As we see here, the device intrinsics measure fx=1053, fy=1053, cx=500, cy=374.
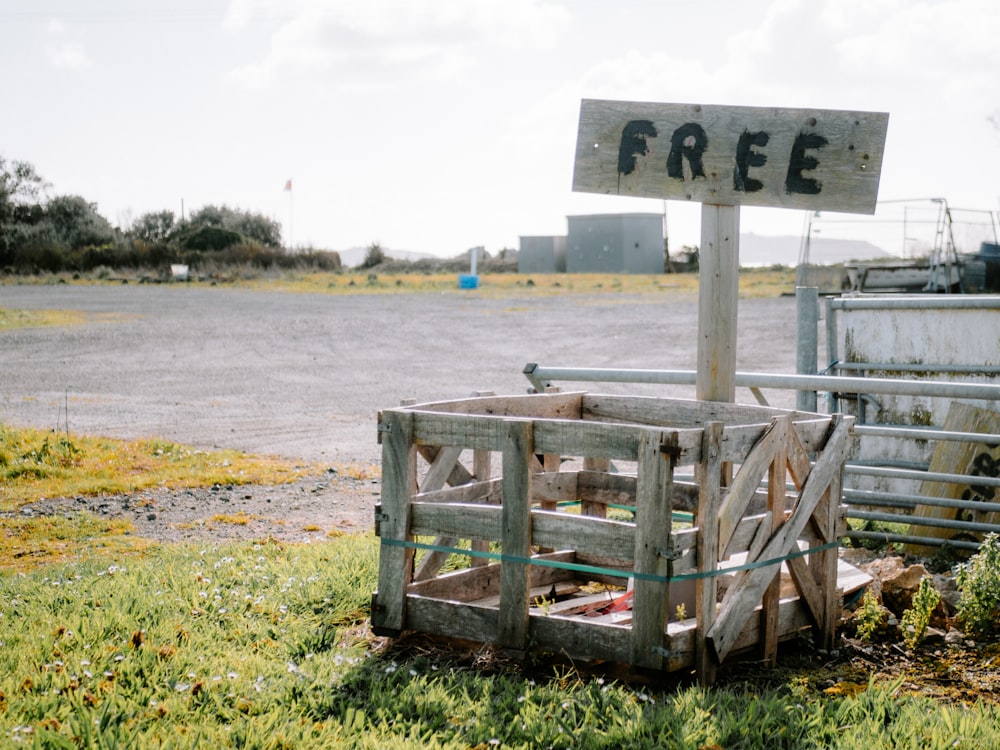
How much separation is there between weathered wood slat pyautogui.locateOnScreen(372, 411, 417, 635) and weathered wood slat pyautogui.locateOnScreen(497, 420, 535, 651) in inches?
21.9

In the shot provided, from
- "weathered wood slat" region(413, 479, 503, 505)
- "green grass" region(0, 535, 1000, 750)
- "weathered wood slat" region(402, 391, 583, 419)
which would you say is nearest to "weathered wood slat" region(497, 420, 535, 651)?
"green grass" region(0, 535, 1000, 750)

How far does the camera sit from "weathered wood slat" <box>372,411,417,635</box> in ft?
16.5

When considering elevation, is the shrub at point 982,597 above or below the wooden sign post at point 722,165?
below

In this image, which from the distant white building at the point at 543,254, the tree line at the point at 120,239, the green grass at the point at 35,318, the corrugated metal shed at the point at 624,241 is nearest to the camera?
the green grass at the point at 35,318

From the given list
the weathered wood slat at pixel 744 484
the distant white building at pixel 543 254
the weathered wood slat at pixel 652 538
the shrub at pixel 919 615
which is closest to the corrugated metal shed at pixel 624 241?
the distant white building at pixel 543 254

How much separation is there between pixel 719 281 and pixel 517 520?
1.63 meters

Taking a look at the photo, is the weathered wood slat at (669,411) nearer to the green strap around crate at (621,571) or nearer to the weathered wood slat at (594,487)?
the weathered wood slat at (594,487)

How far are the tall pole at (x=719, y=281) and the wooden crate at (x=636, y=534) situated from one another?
34cm

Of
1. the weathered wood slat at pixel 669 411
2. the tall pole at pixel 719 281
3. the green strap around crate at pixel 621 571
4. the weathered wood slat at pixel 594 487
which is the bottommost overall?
the green strap around crate at pixel 621 571

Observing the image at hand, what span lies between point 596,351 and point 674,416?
653 inches

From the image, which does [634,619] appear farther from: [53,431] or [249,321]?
[249,321]

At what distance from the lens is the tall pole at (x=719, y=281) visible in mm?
5297

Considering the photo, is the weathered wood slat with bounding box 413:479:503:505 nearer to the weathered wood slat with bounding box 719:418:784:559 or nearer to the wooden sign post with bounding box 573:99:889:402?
the wooden sign post with bounding box 573:99:889:402

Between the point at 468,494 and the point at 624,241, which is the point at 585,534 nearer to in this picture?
the point at 468,494
